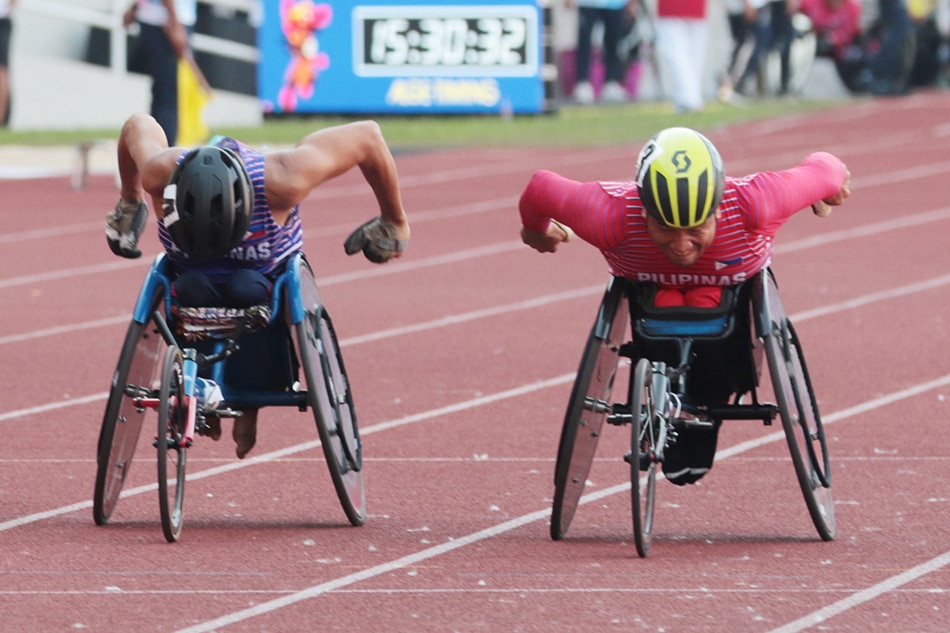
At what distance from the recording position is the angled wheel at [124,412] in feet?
21.4

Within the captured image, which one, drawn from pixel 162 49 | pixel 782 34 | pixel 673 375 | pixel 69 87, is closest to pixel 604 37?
pixel 782 34

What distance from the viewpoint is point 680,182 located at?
5973 mm

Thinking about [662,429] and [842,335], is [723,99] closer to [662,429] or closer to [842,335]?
[842,335]

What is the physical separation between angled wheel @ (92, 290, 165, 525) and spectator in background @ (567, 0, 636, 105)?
72.0 ft

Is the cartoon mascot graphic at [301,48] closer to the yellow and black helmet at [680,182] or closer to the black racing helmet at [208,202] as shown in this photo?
the black racing helmet at [208,202]

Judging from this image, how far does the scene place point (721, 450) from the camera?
26.8 feet

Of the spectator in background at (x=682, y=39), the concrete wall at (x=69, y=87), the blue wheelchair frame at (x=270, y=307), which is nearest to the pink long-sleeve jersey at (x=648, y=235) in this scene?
the blue wheelchair frame at (x=270, y=307)

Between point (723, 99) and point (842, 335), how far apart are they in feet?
54.8

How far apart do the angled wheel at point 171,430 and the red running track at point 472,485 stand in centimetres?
10

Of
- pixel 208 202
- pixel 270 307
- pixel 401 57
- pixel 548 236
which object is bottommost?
pixel 270 307

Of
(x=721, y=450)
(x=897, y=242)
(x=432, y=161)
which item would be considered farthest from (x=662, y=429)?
(x=432, y=161)

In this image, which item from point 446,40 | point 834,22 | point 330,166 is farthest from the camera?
point 834,22

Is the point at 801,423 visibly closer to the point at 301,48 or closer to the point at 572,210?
the point at 572,210

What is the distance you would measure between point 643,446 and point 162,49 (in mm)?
12235
